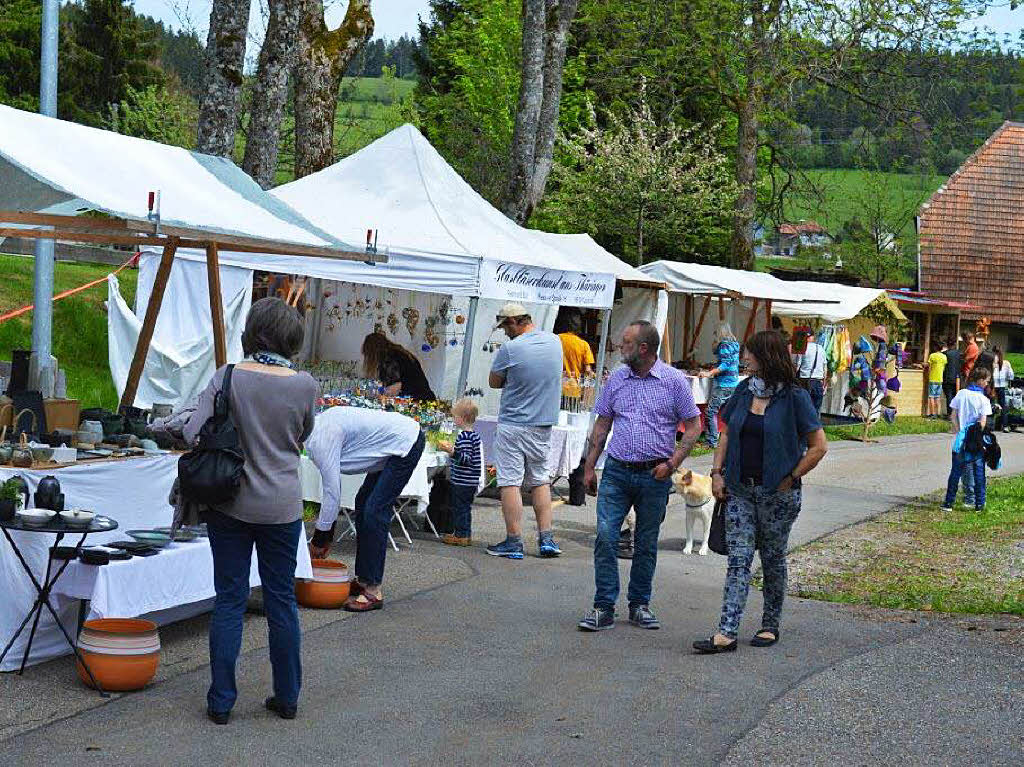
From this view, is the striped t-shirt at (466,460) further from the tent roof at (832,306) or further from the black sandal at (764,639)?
the tent roof at (832,306)

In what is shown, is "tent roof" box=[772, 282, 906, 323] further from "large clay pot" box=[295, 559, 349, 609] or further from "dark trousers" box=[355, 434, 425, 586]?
"large clay pot" box=[295, 559, 349, 609]

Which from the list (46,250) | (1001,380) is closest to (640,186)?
(1001,380)

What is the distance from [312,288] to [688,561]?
730 centimetres

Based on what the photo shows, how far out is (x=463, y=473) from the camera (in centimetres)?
1080

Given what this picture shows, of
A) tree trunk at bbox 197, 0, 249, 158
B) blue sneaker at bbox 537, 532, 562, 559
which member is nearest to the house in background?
tree trunk at bbox 197, 0, 249, 158

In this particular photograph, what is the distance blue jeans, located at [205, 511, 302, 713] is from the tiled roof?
133ft

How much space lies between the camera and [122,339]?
1628 cm

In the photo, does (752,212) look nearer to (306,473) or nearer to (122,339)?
(122,339)

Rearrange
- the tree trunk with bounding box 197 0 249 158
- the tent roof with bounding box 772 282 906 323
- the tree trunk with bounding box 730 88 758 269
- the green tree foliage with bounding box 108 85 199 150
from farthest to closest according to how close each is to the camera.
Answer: the green tree foliage with bounding box 108 85 199 150, the tree trunk with bounding box 730 88 758 269, the tent roof with bounding box 772 282 906 323, the tree trunk with bounding box 197 0 249 158

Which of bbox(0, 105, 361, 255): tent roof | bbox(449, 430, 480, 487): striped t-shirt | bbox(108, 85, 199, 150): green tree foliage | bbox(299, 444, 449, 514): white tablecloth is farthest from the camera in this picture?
bbox(108, 85, 199, 150): green tree foliage

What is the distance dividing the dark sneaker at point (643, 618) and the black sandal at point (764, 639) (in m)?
0.63

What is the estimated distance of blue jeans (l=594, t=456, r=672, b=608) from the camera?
7.94 m

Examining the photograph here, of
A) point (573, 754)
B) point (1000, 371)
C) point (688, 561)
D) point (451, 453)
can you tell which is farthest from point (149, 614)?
point (1000, 371)

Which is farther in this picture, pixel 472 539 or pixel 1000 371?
pixel 1000 371
